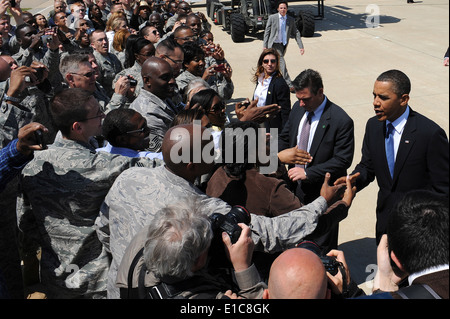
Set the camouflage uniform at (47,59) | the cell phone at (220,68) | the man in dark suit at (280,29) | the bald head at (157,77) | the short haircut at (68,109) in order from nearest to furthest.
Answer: the short haircut at (68,109) < the bald head at (157,77) < the camouflage uniform at (47,59) < the cell phone at (220,68) < the man in dark suit at (280,29)

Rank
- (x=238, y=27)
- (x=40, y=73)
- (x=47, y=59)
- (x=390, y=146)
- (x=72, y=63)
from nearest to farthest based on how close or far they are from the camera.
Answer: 1. (x=390, y=146)
2. (x=40, y=73)
3. (x=72, y=63)
4. (x=47, y=59)
5. (x=238, y=27)

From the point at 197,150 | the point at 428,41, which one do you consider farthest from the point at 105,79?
the point at 428,41

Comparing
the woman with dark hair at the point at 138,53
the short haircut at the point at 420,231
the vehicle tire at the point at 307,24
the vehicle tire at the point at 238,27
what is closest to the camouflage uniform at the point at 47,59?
the woman with dark hair at the point at 138,53

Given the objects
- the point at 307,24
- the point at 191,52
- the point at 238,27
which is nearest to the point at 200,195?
the point at 191,52

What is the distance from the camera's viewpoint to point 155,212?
2189 mm

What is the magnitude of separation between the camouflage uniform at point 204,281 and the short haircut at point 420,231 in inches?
23.0

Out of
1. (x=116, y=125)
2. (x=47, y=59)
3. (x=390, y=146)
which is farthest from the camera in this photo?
(x=47, y=59)

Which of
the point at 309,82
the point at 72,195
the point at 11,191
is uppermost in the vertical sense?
the point at 309,82

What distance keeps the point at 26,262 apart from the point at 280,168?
2.31 meters

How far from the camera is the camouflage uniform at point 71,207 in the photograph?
2.61 m

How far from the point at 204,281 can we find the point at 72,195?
1.14 m

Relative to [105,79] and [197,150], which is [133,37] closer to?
[105,79]

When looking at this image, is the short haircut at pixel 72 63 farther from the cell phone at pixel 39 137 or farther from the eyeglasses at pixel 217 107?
the cell phone at pixel 39 137

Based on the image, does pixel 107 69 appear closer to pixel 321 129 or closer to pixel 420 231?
→ pixel 321 129
